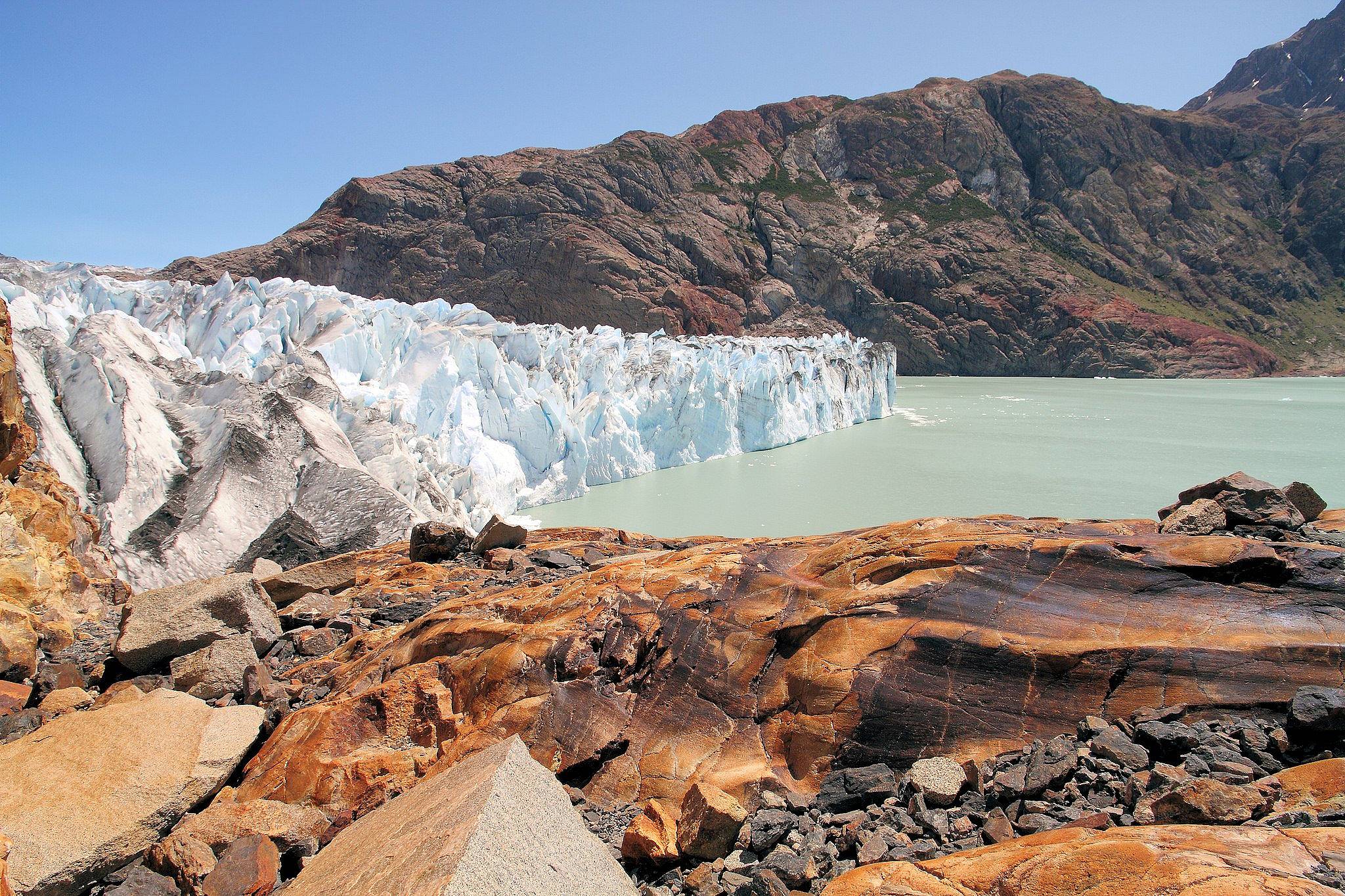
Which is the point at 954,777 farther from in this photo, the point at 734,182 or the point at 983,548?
Answer: the point at 734,182

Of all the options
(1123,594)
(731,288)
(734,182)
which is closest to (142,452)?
(1123,594)

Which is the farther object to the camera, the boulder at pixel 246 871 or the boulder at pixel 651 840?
the boulder at pixel 651 840

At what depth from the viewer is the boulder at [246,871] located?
6.56 feet

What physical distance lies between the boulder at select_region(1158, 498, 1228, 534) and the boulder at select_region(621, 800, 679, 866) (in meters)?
2.75

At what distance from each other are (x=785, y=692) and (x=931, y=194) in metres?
75.8

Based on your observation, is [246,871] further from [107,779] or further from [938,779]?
[938,779]

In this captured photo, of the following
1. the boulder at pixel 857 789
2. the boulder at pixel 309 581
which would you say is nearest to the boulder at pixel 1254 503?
the boulder at pixel 857 789

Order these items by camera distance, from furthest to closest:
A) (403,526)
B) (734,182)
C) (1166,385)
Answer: (734,182)
(1166,385)
(403,526)

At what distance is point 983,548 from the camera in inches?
116

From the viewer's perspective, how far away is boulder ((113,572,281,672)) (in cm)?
338

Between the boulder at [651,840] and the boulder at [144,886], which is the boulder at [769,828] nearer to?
the boulder at [651,840]

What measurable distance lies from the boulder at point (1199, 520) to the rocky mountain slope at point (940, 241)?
172 ft

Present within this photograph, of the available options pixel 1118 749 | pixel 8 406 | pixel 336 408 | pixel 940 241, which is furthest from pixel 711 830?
pixel 940 241

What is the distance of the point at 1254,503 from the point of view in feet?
11.0
